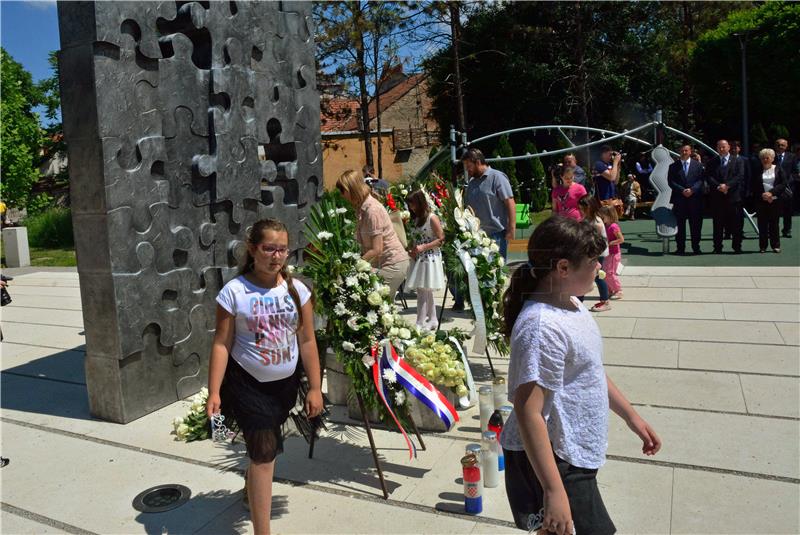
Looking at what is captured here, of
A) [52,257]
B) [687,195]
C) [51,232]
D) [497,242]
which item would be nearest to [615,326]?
[497,242]

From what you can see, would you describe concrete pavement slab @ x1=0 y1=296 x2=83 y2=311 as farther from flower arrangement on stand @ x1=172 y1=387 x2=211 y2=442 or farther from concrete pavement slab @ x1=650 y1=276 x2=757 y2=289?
concrete pavement slab @ x1=650 y1=276 x2=757 y2=289

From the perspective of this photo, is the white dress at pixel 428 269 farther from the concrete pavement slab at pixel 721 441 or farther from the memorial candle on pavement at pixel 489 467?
the memorial candle on pavement at pixel 489 467

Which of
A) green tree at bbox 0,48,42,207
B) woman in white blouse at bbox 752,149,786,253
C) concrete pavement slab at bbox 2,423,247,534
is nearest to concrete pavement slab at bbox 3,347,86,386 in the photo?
concrete pavement slab at bbox 2,423,247,534

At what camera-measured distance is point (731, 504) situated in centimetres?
354

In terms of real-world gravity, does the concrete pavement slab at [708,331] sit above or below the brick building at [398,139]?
below

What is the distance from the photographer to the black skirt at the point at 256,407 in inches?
128

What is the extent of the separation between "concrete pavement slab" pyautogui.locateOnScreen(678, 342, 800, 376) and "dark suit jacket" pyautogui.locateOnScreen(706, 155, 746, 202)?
6.23m

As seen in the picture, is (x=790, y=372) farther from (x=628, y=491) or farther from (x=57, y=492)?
(x=57, y=492)

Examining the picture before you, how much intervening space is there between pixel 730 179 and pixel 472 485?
10.1 metres

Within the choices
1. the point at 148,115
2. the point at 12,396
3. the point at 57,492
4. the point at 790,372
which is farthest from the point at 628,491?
the point at 12,396

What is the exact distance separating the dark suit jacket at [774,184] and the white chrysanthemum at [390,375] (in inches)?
369

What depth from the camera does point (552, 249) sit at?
2.36 meters

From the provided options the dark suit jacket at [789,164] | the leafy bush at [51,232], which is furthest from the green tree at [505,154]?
→ the leafy bush at [51,232]

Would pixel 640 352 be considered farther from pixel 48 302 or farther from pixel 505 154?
pixel 505 154
